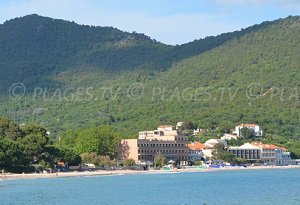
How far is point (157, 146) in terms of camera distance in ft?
447

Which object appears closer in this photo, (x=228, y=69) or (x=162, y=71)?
(x=228, y=69)

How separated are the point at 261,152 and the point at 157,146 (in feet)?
60.9

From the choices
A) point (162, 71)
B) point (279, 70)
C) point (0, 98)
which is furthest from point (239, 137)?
point (0, 98)

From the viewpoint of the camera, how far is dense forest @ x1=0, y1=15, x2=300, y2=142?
155 m

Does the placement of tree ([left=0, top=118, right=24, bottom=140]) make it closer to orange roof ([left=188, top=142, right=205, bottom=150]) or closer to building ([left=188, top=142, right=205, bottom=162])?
building ([left=188, top=142, right=205, bottom=162])

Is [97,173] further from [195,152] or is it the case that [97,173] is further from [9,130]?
[195,152]

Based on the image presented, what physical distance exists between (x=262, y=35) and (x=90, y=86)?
40747mm

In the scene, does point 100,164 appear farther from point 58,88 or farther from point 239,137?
point 58,88

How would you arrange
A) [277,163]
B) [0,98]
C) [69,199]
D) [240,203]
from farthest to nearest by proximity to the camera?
[0,98] < [277,163] < [69,199] < [240,203]

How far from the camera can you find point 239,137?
504 feet

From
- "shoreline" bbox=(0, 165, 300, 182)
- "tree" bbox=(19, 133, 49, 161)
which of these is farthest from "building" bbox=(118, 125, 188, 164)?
"tree" bbox=(19, 133, 49, 161)

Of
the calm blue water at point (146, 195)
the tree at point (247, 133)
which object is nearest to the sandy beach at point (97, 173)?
the tree at point (247, 133)

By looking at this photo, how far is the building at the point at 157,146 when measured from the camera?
429 feet

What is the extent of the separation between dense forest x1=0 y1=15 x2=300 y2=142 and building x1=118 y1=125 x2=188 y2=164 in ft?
18.7
